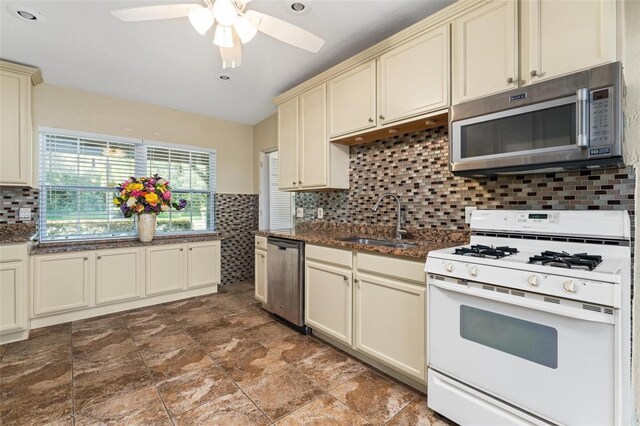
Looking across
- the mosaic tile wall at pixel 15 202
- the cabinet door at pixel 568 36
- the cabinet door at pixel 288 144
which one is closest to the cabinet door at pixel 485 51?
the cabinet door at pixel 568 36

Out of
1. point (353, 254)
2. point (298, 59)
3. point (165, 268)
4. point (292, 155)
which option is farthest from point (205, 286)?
point (298, 59)

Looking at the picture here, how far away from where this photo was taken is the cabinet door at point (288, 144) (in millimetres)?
3217

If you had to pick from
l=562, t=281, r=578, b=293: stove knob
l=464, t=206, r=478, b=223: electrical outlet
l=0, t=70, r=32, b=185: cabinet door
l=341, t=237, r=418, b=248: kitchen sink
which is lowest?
l=562, t=281, r=578, b=293: stove knob

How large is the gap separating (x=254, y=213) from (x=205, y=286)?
133 cm

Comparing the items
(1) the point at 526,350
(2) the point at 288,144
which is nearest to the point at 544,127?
(1) the point at 526,350

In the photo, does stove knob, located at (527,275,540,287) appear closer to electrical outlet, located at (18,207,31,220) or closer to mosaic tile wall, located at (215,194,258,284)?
mosaic tile wall, located at (215,194,258,284)

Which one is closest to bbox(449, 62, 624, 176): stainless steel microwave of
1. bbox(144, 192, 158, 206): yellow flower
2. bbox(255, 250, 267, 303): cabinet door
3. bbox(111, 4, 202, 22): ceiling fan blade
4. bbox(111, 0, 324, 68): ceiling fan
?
bbox(111, 0, 324, 68): ceiling fan

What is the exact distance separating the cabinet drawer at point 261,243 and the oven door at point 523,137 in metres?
2.04

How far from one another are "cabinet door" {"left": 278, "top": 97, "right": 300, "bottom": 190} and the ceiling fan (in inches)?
53.5

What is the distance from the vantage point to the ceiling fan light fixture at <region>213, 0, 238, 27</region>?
5.03ft

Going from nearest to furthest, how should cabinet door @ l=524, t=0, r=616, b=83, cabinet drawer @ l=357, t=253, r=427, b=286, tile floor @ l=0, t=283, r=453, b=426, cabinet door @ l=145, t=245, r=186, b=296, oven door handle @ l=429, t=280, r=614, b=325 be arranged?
oven door handle @ l=429, t=280, r=614, b=325
cabinet door @ l=524, t=0, r=616, b=83
tile floor @ l=0, t=283, r=453, b=426
cabinet drawer @ l=357, t=253, r=427, b=286
cabinet door @ l=145, t=245, r=186, b=296

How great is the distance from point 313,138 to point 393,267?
5.30 feet

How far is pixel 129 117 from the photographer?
368 cm

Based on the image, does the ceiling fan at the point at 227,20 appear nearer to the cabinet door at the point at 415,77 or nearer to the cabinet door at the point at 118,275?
the cabinet door at the point at 415,77
